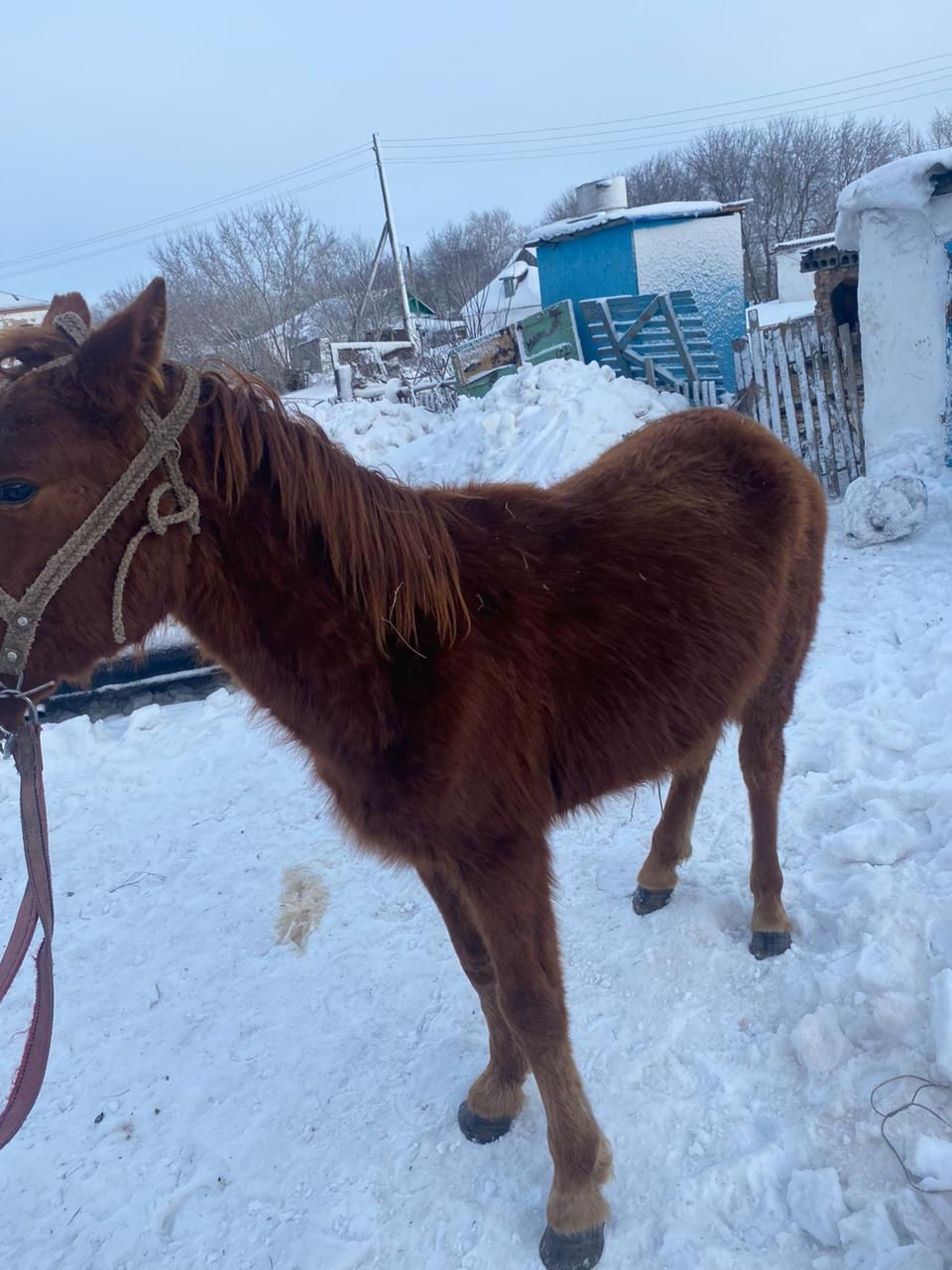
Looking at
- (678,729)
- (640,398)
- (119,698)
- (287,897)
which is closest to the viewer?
(678,729)

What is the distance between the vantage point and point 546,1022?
2135 millimetres

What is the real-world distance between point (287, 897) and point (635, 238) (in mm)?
12004

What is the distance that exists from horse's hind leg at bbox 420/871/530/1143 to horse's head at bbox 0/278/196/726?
1.31m

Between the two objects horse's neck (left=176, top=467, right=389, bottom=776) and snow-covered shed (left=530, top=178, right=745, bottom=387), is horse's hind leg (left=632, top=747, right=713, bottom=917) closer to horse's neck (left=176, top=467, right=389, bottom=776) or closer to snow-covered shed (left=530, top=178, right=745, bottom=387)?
horse's neck (left=176, top=467, right=389, bottom=776)

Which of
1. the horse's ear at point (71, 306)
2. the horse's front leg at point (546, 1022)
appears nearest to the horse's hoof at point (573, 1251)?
the horse's front leg at point (546, 1022)

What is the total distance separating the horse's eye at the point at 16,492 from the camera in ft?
5.16

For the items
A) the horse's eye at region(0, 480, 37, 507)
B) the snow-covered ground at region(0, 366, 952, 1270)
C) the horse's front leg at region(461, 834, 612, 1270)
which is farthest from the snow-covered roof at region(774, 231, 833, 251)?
the horse's eye at region(0, 480, 37, 507)

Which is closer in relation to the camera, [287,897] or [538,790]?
[538,790]

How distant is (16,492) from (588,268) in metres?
13.3

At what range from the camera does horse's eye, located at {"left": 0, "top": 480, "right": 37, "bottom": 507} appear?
1.57 metres

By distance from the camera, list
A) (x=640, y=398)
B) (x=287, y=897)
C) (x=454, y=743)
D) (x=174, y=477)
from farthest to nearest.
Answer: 1. (x=640, y=398)
2. (x=287, y=897)
3. (x=454, y=743)
4. (x=174, y=477)

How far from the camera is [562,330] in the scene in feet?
41.5

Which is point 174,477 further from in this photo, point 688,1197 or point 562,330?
point 562,330

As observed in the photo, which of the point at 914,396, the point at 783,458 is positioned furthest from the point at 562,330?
the point at 783,458
